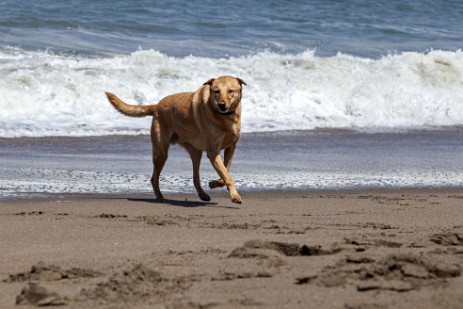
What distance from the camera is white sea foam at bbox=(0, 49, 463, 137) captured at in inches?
534

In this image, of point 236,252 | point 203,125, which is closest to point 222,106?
point 203,125

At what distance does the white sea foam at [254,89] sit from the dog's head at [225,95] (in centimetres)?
464

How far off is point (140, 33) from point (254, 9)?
16.5 feet

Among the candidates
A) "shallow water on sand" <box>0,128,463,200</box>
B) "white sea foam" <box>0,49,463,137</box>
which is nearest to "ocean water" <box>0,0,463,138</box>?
"white sea foam" <box>0,49,463,137</box>

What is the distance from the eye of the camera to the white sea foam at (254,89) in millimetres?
13555

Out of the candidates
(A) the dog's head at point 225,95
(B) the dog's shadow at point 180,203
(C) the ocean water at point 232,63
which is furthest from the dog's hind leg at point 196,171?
(C) the ocean water at point 232,63

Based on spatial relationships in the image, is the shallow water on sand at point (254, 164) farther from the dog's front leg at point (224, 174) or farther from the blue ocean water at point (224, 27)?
the blue ocean water at point (224, 27)

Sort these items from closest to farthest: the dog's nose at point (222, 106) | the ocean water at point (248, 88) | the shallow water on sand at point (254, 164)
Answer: the dog's nose at point (222, 106)
the shallow water on sand at point (254, 164)
the ocean water at point (248, 88)

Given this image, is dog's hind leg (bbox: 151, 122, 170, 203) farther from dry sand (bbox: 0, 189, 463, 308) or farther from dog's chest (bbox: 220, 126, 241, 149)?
dog's chest (bbox: 220, 126, 241, 149)

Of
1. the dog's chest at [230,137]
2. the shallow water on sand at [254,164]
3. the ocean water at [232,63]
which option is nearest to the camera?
the dog's chest at [230,137]

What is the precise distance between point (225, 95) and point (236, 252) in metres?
3.02

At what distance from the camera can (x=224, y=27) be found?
22.5 m

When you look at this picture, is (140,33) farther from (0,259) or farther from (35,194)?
(0,259)

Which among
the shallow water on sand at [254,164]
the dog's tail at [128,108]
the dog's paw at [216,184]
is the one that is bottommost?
the shallow water on sand at [254,164]
